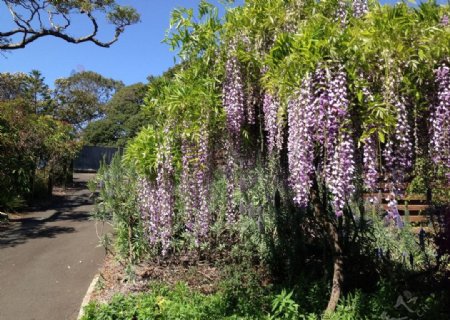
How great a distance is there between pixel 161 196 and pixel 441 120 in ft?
9.77

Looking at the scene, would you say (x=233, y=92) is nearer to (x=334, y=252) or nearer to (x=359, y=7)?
(x=359, y=7)

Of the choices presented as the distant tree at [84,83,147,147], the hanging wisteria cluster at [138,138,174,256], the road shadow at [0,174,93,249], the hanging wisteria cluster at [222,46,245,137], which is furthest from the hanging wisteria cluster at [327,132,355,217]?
the distant tree at [84,83,147,147]

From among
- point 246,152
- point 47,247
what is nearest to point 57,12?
point 47,247

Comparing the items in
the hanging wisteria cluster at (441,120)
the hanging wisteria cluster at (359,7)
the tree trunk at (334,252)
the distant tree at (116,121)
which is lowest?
the tree trunk at (334,252)

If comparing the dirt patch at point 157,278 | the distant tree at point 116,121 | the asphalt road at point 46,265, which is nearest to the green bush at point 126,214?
the dirt patch at point 157,278

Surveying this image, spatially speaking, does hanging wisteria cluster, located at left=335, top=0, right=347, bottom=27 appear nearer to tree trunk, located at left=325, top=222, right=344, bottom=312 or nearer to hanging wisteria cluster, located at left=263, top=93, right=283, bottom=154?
hanging wisteria cluster, located at left=263, top=93, right=283, bottom=154

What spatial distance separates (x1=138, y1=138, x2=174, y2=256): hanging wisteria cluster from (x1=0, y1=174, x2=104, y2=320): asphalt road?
4.87 ft

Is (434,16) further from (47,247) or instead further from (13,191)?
(13,191)

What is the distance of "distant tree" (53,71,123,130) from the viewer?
1436 inches

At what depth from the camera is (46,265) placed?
7.24 metres

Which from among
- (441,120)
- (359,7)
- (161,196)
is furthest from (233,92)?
(161,196)

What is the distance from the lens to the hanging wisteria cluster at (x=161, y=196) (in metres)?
4.18

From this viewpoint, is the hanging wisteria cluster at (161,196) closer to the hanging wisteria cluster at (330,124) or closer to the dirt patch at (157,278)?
the dirt patch at (157,278)

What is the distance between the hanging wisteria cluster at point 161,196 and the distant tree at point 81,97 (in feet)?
106
